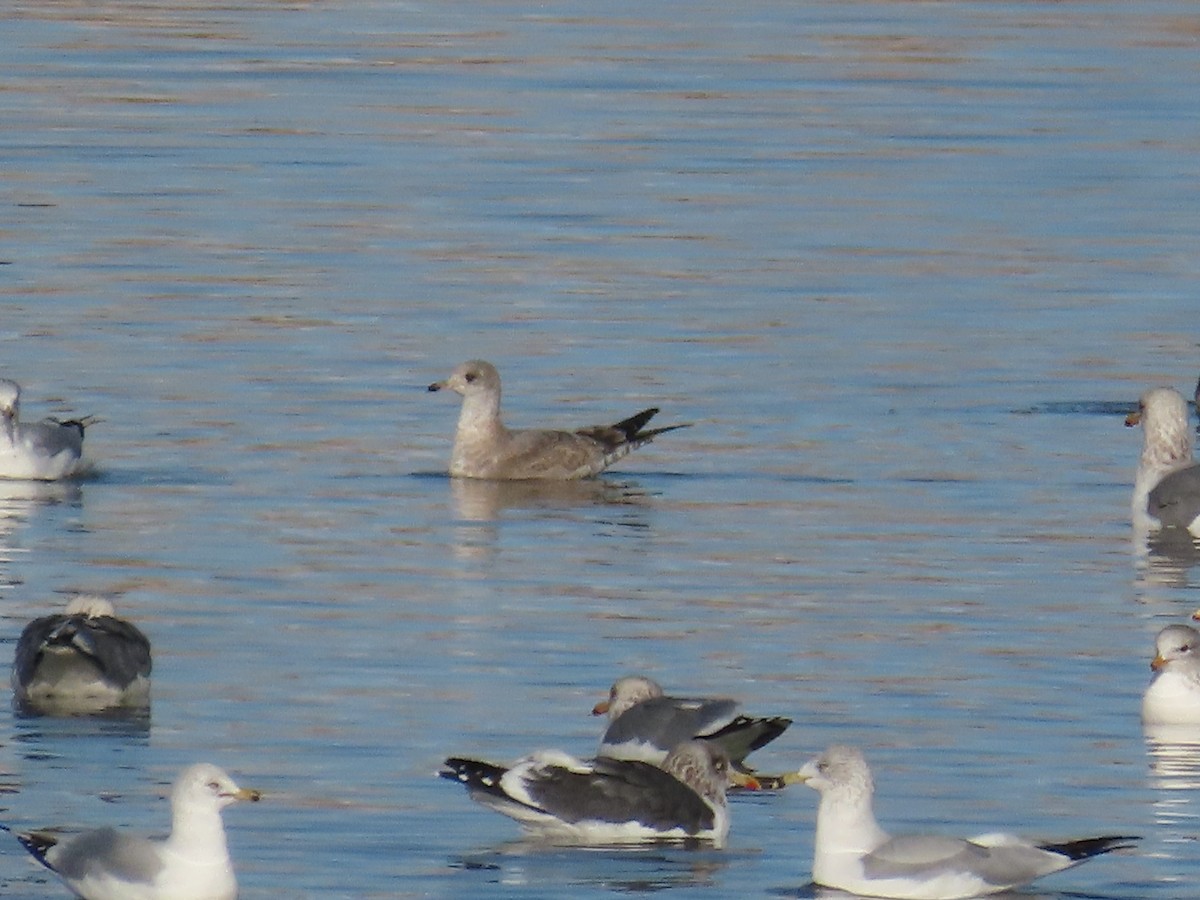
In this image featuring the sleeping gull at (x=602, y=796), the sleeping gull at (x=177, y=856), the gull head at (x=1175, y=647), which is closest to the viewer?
the sleeping gull at (x=177, y=856)

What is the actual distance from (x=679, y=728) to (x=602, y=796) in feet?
3.16

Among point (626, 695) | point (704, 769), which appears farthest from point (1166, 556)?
point (704, 769)

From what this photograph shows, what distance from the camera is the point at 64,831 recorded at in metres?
12.0

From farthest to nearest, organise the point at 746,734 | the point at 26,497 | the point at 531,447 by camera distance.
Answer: the point at 531,447, the point at 26,497, the point at 746,734

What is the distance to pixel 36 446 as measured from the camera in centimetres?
2025

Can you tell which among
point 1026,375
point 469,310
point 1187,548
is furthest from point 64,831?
point 469,310

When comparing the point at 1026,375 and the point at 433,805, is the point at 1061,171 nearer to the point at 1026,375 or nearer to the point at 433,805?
the point at 1026,375

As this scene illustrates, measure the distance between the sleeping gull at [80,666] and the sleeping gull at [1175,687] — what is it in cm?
390

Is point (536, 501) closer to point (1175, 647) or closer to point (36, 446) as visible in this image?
point (36, 446)

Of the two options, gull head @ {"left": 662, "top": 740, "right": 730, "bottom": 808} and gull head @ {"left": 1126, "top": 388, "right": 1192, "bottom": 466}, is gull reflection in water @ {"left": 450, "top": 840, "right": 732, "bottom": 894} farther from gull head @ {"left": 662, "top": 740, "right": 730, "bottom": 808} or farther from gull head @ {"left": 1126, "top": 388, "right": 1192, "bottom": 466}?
gull head @ {"left": 1126, "top": 388, "right": 1192, "bottom": 466}

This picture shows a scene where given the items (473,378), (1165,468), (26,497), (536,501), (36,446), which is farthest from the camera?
(473,378)

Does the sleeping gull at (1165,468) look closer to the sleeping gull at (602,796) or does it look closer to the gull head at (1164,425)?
the gull head at (1164,425)

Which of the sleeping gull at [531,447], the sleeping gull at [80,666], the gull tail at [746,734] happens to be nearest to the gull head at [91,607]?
the sleeping gull at [80,666]

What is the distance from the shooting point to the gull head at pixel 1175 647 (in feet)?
48.1
